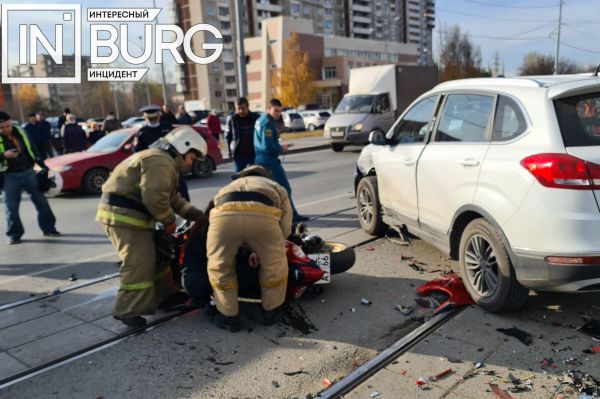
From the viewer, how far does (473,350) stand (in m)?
3.50

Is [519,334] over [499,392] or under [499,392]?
over

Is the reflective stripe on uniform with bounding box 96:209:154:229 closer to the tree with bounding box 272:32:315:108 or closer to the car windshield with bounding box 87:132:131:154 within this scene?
the car windshield with bounding box 87:132:131:154

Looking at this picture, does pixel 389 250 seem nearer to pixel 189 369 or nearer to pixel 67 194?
pixel 189 369

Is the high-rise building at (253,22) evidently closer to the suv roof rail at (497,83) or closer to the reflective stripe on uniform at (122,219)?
the suv roof rail at (497,83)

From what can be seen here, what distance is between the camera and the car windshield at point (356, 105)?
18.0 metres

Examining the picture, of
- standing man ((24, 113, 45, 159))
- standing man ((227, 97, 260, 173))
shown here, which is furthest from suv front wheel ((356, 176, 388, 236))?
standing man ((24, 113, 45, 159))

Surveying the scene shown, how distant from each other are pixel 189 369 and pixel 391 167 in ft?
10.3

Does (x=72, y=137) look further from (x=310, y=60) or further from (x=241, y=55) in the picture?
(x=310, y=60)

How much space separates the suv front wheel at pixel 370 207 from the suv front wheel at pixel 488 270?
79.7 inches

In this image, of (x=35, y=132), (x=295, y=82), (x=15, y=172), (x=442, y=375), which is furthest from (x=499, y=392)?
(x=295, y=82)

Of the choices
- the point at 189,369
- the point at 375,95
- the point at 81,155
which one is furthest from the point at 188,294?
the point at 375,95

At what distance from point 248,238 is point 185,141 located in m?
1.03

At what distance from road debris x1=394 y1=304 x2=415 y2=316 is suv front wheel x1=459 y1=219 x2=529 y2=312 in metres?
0.52

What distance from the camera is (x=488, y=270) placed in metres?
4.03
